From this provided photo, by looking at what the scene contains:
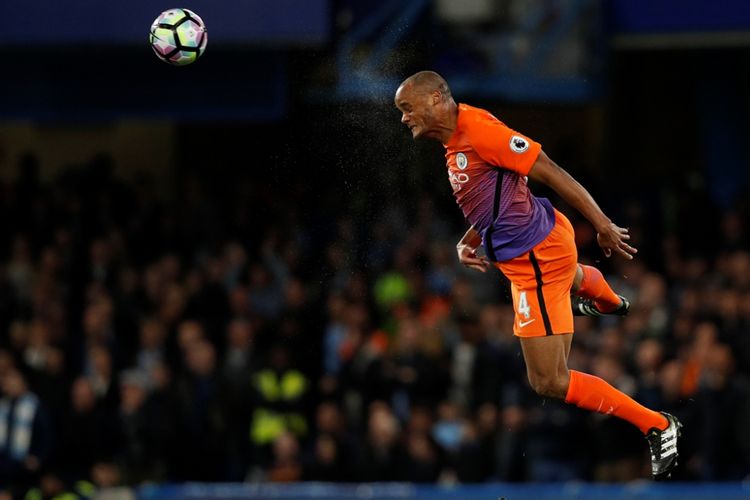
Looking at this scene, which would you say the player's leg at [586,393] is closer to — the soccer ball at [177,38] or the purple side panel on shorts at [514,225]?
the purple side panel on shorts at [514,225]

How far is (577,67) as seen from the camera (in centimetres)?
1739

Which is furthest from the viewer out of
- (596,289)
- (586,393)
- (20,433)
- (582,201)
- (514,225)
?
(20,433)

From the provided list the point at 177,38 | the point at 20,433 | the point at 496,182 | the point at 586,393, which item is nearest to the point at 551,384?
the point at 586,393

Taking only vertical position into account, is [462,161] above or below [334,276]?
above

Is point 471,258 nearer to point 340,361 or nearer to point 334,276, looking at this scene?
point 340,361

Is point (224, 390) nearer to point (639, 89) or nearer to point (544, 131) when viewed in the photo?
point (544, 131)

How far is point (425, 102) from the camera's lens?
9320 millimetres

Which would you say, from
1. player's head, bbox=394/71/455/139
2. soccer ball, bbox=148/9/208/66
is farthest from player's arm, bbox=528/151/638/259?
soccer ball, bbox=148/9/208/66

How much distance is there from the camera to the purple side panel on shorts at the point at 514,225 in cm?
963

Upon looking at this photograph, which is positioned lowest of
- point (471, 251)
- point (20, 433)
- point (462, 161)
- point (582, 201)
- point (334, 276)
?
point (20, 433)

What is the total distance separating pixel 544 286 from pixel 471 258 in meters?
0.76

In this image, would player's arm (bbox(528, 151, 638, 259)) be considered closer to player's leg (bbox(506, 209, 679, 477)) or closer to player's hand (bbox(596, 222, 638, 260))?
player's hand (bbox(596, 222, 638, 260))

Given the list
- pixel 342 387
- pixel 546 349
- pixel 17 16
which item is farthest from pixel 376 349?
pixel 546 349

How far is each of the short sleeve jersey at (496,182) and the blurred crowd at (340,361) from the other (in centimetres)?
517
